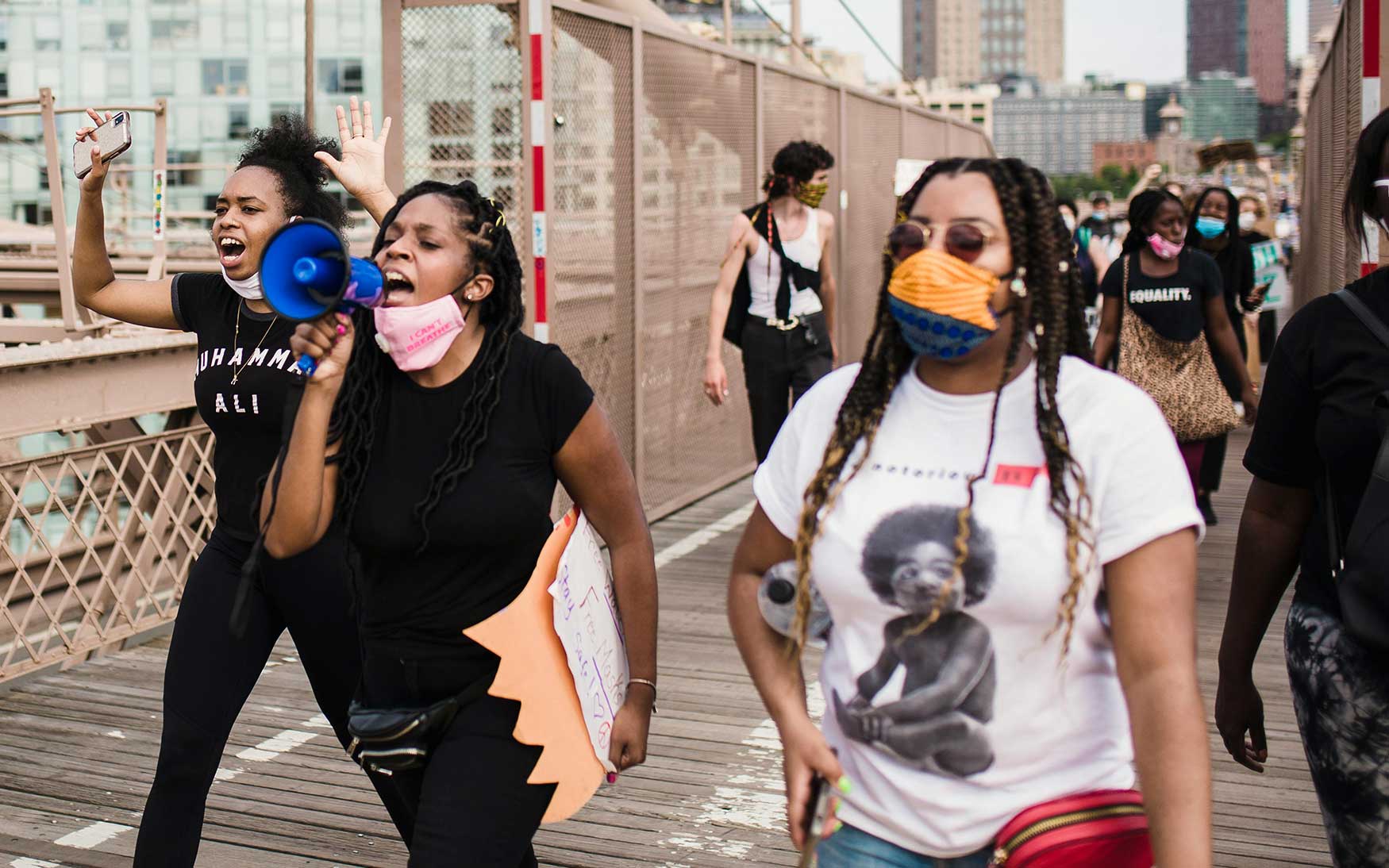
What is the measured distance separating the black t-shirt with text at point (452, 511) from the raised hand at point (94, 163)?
4.36 feet

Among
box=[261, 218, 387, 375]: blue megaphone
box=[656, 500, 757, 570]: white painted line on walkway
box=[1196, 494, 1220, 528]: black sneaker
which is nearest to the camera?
box=[261, 218, 387, 375]: blue megaphone

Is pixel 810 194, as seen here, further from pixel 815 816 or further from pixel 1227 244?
pixel 815 816

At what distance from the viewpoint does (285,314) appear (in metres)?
2.56

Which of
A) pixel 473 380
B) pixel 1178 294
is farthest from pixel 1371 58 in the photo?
pixel 473 380

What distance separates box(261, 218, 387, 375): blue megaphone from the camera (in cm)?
254

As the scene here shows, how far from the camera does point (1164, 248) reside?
25.2 ft

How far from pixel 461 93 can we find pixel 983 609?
19.0 feet

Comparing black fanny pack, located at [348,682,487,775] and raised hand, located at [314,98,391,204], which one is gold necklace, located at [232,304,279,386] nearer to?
raised hand, located at [314,98,391,204]

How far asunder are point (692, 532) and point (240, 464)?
569cm

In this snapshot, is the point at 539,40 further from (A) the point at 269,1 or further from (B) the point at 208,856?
(A) the point at 269,1

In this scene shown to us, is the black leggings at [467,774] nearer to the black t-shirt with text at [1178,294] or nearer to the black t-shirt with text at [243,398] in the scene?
the black t-shirt with text at [243,398]

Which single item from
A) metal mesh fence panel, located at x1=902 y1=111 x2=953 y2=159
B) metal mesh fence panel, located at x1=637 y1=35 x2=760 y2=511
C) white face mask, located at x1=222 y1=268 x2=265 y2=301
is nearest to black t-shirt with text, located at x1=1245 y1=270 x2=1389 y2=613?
white face mask, located at x1=222 y1=268 x2=265 y2=301

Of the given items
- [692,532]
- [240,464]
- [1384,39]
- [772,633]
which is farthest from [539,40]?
[772,633]

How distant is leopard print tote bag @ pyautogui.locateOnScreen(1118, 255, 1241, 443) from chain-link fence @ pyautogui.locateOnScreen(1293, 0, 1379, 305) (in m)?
0.71
